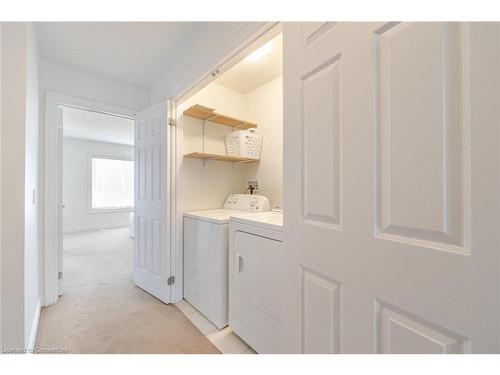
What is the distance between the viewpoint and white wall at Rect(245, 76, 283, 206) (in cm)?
223

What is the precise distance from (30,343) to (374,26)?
245cm

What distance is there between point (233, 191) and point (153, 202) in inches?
35.6

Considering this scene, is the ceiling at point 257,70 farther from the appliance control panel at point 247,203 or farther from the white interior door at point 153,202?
the appliance control panel at point 247,203

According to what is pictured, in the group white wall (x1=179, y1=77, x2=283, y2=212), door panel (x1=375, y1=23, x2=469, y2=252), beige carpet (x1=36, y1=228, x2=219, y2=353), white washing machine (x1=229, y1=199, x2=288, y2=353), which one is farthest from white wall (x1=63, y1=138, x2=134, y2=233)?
door panel (x1=375, y1=23, x2=469, y2=252)

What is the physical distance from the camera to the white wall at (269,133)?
87.7 inches

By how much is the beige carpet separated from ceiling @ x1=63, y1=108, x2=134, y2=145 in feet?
8.28

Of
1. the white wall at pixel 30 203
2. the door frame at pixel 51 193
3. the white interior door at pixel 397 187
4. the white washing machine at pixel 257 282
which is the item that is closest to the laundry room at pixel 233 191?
the white washing machine at pixel 257 282

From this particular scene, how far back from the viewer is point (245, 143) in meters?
2.26

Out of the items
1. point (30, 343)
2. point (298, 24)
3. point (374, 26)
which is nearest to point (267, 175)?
point (298, 24)

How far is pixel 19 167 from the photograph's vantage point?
1.15m

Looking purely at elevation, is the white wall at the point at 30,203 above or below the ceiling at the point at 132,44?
below

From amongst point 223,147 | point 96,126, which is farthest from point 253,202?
point 96,126

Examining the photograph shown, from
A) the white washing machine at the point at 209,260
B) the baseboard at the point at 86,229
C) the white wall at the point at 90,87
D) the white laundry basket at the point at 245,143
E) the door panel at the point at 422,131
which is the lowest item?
the baseboard at the point at 86,229

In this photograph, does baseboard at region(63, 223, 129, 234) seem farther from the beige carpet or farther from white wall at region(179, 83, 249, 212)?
white wall at region(179, 83, 249, 212)
